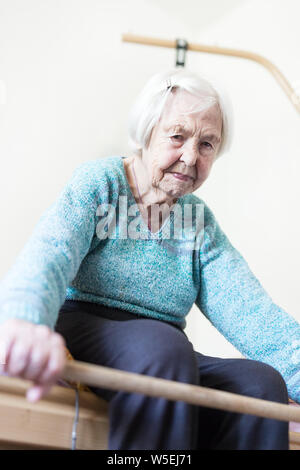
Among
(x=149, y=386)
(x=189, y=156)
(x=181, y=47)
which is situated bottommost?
(x=149, y=386)

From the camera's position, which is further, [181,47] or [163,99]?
[181,47]

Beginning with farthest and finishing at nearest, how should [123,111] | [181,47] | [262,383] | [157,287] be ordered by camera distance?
[123,111] < [181,47] < [157,287] < [262,383]

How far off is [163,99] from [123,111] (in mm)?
1041

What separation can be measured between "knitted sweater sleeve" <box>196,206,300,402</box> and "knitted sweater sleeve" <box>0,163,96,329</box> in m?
0.28

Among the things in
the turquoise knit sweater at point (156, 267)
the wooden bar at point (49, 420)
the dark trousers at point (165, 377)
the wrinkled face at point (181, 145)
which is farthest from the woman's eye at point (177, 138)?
the wooden bar at point (49, 420)

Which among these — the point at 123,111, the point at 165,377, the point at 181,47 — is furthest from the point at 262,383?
the point at 123,111

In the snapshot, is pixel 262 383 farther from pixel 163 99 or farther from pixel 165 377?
pixel 163 99

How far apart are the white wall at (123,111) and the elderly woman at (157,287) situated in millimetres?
793

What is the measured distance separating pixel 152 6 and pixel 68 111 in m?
0.68

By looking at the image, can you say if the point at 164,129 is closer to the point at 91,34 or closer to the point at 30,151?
the point at 30,151

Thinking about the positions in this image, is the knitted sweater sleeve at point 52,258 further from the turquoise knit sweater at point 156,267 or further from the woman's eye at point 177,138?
the woman's eye at point 177,138

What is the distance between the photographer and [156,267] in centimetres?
99
